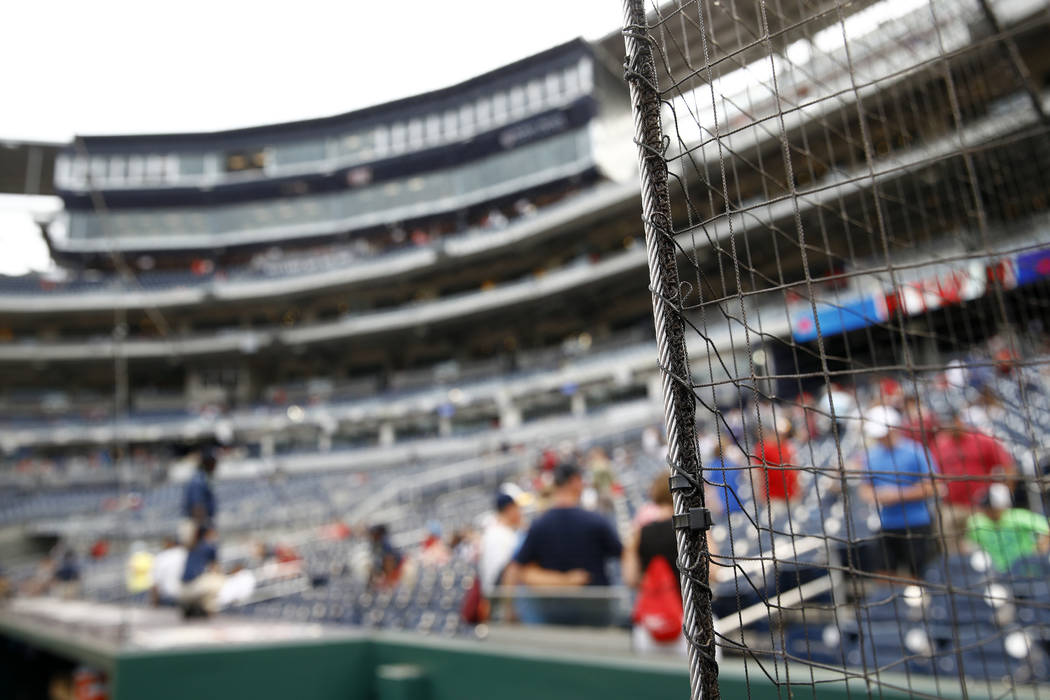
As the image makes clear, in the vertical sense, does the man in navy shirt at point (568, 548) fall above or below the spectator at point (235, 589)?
above

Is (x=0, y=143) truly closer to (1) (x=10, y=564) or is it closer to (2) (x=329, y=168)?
(2) (x=329, y=168)

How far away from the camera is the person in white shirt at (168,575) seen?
6.27 meters

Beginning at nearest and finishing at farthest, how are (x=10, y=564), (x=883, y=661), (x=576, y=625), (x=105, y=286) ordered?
1. (x=576, y=625)
2. (x=883, y=661)
3. (x=10, y=564)
4. (x=105, y=286)

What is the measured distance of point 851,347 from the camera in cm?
430

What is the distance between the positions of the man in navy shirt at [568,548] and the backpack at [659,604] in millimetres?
435

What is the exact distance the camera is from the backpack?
2773 mm

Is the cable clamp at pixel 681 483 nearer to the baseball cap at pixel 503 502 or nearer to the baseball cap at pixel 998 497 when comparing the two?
the baseball cap at pixel 503 502

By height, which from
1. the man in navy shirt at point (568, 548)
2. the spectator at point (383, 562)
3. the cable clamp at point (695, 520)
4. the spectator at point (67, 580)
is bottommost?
the spectator at point (67, 580)

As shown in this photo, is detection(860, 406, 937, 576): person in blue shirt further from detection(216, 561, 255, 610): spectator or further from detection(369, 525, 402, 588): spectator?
detection(216, 561, 255, 610): spectator

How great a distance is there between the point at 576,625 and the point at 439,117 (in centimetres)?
3350

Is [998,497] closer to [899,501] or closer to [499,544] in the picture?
[899,501]

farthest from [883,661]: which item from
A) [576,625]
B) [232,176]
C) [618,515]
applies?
[232,176]

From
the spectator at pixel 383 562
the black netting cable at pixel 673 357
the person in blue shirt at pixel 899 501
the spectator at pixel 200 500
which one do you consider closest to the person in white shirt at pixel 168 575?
the spectator at pixel 200 500

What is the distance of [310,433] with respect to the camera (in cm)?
3139
